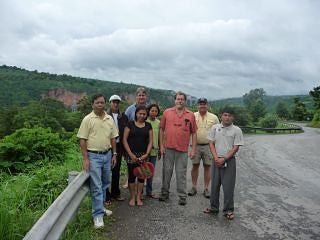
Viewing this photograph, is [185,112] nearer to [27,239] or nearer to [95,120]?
[95,120]

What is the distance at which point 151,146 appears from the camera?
5.92 meters

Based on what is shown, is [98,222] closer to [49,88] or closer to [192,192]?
[192,192]

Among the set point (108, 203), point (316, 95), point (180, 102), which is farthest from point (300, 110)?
point (108, 203)

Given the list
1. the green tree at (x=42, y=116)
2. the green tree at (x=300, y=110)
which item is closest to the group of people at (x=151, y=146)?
the green tree at (x=42, y=116)

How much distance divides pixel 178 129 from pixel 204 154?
104cm

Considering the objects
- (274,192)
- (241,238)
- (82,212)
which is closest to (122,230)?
(82,212)

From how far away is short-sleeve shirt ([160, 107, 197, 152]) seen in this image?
6008 mm

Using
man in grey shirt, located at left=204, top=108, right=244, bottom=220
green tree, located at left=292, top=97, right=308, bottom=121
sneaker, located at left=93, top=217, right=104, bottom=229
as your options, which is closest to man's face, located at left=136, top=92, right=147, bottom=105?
man in grey shirt, located at left=204, top=108, right=244, bottom=220

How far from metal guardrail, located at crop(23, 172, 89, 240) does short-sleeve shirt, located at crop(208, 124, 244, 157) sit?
2133mm

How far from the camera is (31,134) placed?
934cm

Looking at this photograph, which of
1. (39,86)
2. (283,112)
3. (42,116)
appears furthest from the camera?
(39,86)

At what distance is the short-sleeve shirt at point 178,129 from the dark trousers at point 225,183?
757 mm

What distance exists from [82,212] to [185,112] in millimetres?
2453

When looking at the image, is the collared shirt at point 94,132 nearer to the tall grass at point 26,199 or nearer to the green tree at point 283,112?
the tall grass at point 26,199
